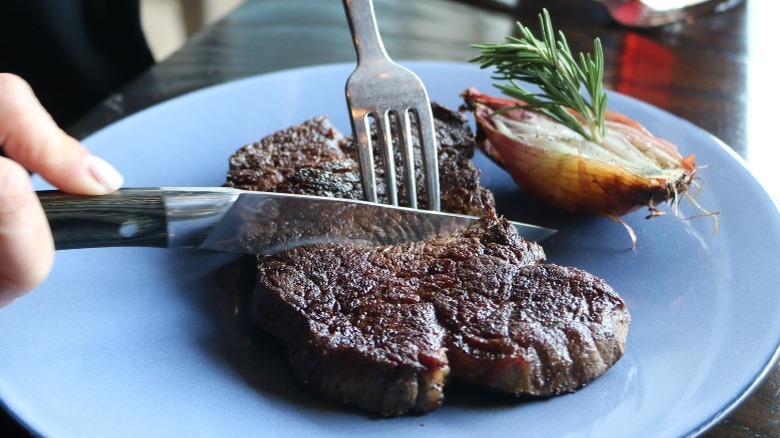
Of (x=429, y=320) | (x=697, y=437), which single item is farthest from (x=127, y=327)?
(x=697, y=437)

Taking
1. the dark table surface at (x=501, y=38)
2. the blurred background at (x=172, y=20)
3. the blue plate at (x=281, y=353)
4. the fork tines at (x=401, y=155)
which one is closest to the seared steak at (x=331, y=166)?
the fork tines at (x=401, y=155)

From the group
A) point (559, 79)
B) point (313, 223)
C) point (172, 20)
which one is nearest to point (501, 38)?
point (559, 79)

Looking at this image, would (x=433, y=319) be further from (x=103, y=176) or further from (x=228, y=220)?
(x=103, y=176)

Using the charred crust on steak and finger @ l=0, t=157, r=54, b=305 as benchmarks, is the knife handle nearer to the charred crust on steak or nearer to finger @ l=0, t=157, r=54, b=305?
finger @ l=0, t=157, r=54, b=305

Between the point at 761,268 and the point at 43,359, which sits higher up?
the point at 761,268

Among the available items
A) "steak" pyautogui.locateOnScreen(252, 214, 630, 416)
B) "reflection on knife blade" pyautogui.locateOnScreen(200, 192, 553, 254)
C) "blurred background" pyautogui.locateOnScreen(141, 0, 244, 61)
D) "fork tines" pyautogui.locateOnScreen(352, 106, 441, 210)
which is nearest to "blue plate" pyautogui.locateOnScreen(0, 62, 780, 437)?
"steak" pyautogui.locateOnScreen(252, 214, 630, 416)

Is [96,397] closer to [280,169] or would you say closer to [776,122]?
[280,169]

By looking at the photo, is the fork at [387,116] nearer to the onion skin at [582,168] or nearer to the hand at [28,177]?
the onion skin at [582,168]
